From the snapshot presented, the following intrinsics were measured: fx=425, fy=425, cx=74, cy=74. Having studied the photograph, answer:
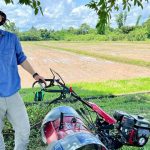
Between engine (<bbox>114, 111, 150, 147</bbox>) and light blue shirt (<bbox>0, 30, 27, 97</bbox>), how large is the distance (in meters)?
1.28

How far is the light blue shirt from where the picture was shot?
4336mm

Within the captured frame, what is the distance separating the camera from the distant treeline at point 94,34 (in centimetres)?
6425

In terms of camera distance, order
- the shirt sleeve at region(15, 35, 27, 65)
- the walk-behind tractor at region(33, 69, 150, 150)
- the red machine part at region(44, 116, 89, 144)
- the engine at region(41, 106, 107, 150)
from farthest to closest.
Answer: the shirt sleeve at region(15, 35, 27, 65), the walk-behind tractor at region(33, 69, 150, 150), the red machine part at region(44, 116, 89, 144), the engine at region(41, 106, 107, 150)

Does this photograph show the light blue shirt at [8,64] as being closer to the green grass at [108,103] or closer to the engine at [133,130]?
the engine at [133,130]

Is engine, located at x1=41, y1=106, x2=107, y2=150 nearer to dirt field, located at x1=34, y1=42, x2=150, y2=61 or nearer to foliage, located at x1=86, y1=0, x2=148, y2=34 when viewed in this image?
foliage, located at x1=86, y1=0, x2=148, y2=34

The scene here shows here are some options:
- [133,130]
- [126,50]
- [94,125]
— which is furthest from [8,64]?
[126,50]

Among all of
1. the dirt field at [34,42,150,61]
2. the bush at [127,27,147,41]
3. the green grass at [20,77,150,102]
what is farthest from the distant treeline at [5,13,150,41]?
the green grass at [20,77,150,102]

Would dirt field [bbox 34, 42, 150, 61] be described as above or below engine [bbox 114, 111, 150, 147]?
below

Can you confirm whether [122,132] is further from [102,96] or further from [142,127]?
[102,96]

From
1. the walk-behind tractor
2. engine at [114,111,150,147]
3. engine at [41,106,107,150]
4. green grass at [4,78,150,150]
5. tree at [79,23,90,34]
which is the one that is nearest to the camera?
engine at [41,106,107,150]

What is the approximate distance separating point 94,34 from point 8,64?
7230cm

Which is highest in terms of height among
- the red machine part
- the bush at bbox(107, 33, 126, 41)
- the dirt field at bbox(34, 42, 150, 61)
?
the red machine part

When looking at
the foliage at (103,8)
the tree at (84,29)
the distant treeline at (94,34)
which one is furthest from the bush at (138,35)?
the foliage at (103,8)

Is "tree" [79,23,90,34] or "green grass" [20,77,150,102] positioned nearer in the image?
"green grass" [20,77,150,102]
